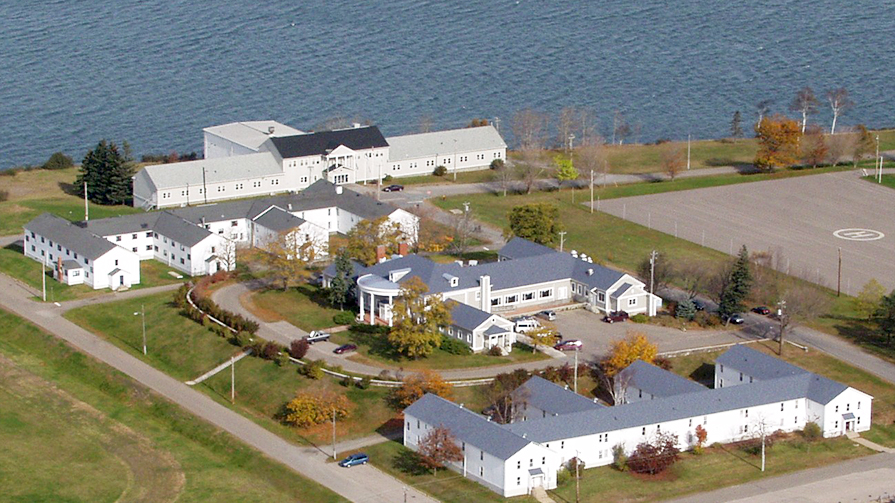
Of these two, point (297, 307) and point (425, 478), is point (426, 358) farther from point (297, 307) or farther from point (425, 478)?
point (425, 478)

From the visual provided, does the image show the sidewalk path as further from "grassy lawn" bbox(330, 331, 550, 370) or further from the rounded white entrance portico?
the rounded white entrance portico

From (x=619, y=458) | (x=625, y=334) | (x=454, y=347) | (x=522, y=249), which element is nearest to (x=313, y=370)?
(x=454, y=347)

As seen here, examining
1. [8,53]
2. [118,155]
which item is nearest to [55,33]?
[8,53]

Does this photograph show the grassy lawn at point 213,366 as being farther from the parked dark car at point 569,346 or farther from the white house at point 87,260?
the parked dark car at point 569,346

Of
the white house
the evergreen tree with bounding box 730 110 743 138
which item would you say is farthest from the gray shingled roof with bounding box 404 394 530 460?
the evergreen tree with bounding box 730 110 743 138

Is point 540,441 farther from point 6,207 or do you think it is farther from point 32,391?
point 6,207

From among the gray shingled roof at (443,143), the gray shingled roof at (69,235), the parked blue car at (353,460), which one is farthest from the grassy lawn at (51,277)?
the gray shingled roof at (443,143)

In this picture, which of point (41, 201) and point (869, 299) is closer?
point (869, 299)
